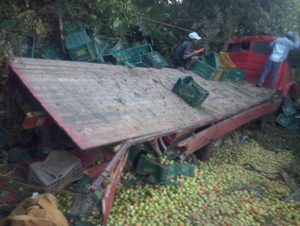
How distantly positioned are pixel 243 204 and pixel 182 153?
48.3 inches

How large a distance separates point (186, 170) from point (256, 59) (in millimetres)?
5779

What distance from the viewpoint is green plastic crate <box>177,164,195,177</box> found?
5367 millimetres

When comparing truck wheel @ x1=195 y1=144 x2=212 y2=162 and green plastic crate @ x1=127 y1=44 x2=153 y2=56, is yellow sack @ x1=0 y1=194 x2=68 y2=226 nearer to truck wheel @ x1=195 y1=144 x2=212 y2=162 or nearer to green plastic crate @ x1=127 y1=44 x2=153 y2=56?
truck wheel @ x1=195 y1=144 x2=212 y2=162

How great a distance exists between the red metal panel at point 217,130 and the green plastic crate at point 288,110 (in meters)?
1.16

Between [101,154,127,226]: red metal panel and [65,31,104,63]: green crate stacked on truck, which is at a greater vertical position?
[65,31,104,63]: green crate stacked on truck

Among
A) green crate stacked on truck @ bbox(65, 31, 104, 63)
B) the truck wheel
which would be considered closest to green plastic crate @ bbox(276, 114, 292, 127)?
the truck wheel

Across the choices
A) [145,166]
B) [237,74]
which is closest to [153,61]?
[237,74]

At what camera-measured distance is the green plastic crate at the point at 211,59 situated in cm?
923

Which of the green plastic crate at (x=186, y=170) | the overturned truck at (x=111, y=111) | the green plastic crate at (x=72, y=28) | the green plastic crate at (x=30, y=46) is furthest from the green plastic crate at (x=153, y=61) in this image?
the green plastic crate at (x=186, y=170)

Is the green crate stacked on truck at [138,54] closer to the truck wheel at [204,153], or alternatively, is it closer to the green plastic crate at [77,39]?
the green plastic crate at [77,39]

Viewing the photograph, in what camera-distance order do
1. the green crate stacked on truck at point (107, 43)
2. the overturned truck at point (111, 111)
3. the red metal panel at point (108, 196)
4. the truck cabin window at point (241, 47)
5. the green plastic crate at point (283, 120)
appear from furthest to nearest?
the truck cabin window at point (241, 47) → the green plastic crate at point (283, 120) → the green crate stacked on truck at point (107, 43) → the overturned truck at point (111, 111) → the red metal panel at point (108, 196)

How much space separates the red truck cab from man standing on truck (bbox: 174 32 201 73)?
1.83 metres

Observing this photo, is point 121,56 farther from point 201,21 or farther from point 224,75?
point 201,21

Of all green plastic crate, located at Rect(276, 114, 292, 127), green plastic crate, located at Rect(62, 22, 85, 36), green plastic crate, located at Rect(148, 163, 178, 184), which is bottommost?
green plastic crate, located at Rect(276, 114, 292, 127)
